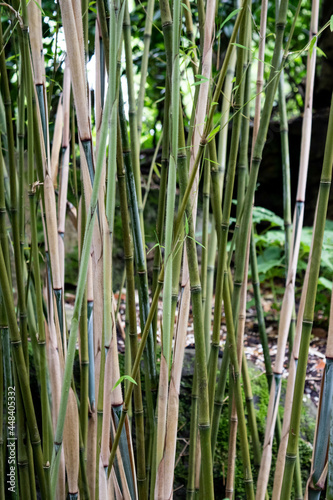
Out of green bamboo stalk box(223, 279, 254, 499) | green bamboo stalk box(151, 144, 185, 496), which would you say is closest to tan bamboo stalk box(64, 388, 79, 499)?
green bamboo stalk box(151, 144, 185, 496)

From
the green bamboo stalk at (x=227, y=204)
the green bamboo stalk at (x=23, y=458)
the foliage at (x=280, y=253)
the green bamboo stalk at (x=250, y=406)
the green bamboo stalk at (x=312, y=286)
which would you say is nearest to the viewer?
the green bamboo stalk at (x=312, y=286)

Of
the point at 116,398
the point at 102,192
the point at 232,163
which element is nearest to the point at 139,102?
the point at 232,163

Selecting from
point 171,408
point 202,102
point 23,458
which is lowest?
point 23,458

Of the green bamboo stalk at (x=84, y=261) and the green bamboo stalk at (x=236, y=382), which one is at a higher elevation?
the green bamboo stalk at (x=84, y=261)

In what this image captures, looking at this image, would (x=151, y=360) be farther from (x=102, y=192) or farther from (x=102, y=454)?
(x=102, y=192)

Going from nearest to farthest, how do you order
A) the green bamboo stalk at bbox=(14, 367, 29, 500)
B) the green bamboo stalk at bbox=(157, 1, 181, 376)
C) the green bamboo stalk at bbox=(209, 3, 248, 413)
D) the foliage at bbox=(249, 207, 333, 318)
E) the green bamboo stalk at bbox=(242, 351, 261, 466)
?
1. the green bamboo stalk at bbox=(157, 1, 181, 376)
2. the green bamboo stalk at bbox=(209, 3, 248, 413)
3. the green bamboo stalk at bbox=(14, 367, 29, 500)
4. the green bamboo stalk at bbox=(242, 351, 261, 466)
5. the foliage at bbox=(249, 207, 333, 318)

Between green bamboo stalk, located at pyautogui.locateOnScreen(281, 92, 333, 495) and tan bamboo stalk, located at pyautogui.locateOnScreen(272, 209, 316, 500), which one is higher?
A: green bamboo stalk, located at pyautogui.locateOnScreen(281, 92, 333, 495)

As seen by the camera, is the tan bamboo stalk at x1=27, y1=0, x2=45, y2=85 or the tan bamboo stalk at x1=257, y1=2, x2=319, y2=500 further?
the tan bamboo stalk at x1=257, y1=2, x2=319, y2=500

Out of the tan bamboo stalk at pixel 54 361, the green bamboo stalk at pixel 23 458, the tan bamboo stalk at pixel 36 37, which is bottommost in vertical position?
the green bamboo stalk at pixel 23 458

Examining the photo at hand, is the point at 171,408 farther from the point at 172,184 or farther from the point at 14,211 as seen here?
the point at 14,211

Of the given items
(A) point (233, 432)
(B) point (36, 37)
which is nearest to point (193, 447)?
(A) point (233, 432)

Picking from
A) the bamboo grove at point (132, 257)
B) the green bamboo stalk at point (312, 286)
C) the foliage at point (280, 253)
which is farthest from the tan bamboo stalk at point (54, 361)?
the foliage at point (280, 253)

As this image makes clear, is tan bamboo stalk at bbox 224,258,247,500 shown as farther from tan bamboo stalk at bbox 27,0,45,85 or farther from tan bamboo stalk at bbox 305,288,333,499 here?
tan bamboo stalk at bbox 27,0,45,85

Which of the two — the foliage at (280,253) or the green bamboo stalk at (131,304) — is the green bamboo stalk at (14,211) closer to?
the green bamboo stalk at (131,304)
